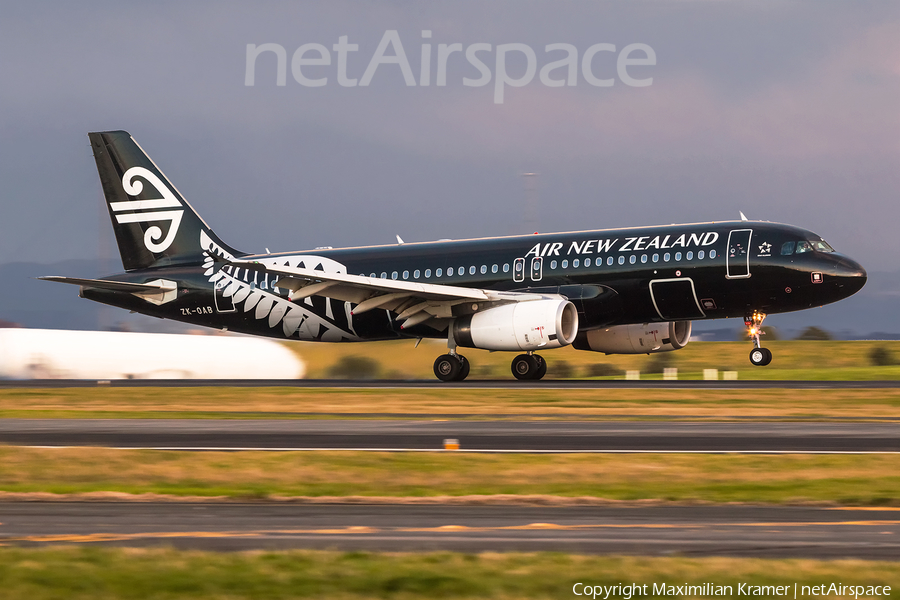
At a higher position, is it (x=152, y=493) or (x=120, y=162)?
(x=120, y=162)

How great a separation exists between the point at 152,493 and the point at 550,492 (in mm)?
4721

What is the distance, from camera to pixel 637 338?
37.6 m

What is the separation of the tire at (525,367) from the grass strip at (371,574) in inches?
1142

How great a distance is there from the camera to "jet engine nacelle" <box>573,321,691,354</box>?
37.4 meters

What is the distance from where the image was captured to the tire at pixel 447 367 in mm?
37031

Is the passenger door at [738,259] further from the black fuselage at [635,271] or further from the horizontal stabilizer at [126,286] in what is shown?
the horizontal stabilizer at [126,286]

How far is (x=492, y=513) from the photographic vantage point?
11.5 meters

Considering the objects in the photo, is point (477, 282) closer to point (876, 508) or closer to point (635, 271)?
point (635, 271)

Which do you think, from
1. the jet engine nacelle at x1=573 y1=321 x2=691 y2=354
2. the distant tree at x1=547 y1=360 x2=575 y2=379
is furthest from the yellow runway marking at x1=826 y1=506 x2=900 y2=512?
the distant tree at x1=547 y1=360 x2=575 y2=379

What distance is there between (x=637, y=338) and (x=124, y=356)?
23950 mm

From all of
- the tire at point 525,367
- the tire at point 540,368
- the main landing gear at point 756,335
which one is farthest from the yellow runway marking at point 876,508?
the tire at point 540,368

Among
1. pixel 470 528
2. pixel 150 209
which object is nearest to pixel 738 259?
pixel 150 209

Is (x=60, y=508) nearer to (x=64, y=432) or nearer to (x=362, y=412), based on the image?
(x=64, y=432)

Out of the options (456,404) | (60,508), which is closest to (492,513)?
(60,508)
